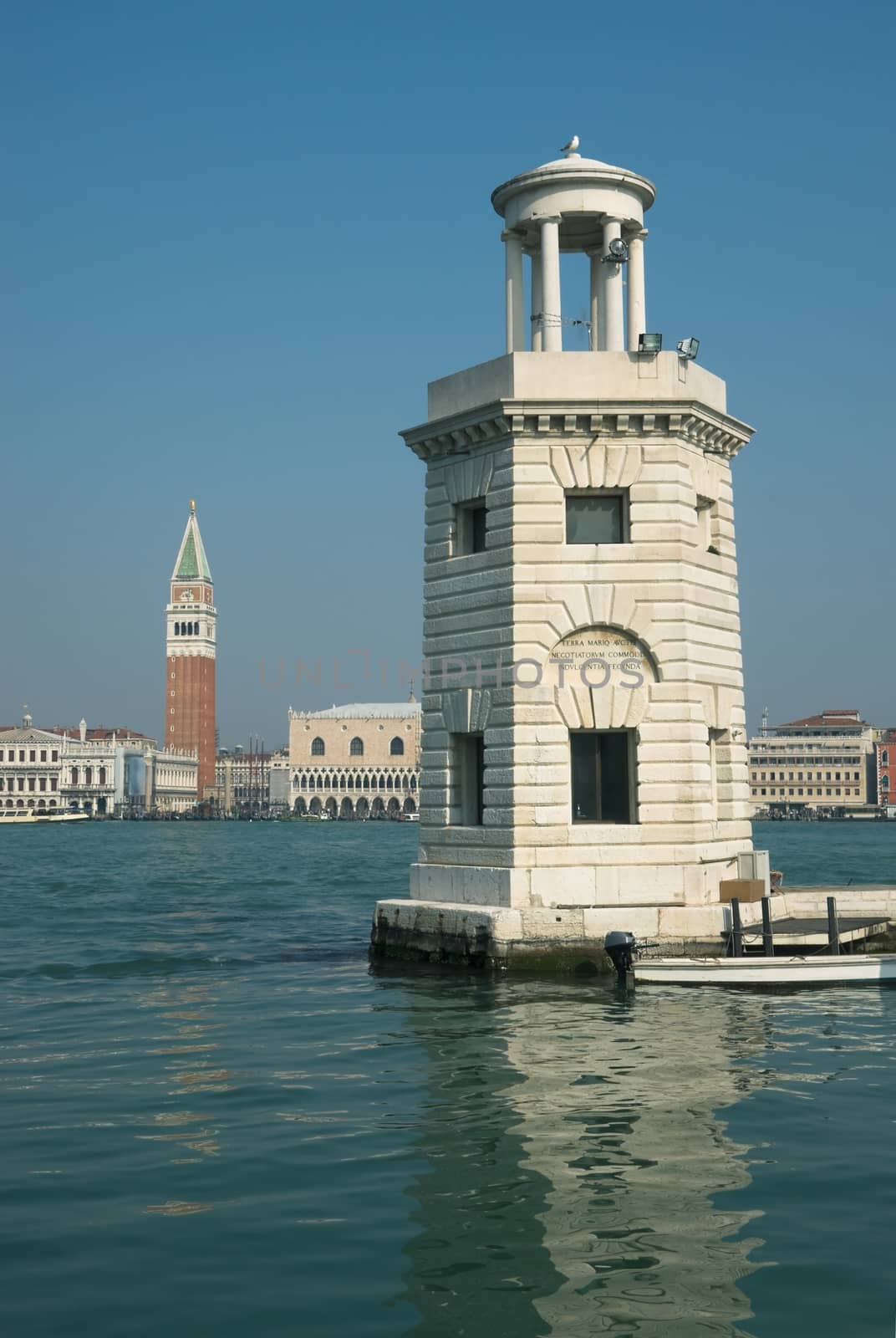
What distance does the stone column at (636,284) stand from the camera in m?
19.9

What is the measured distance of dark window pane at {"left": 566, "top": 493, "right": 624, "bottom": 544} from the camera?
18656mm

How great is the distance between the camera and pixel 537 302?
20.3 metres

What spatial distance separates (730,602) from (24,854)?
61.1m

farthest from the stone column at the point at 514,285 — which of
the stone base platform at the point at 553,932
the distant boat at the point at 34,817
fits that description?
the distant boat at the point at 34,817

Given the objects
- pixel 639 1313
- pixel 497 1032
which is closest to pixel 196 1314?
pixel 639 1313

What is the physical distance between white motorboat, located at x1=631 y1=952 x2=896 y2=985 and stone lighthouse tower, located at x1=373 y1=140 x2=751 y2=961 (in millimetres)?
912

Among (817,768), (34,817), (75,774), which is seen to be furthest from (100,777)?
(817,768)

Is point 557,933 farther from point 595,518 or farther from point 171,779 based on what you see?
point 171,779

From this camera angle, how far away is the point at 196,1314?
22.3ft

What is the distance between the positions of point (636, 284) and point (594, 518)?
4.00 metres

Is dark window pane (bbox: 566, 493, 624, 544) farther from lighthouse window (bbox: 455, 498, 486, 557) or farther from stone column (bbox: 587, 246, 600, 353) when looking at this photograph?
stone column (bbox: 587, 246, 600, 353)

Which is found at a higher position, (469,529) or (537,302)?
(537,302)

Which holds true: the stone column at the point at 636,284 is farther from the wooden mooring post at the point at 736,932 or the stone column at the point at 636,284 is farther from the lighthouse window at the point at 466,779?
the wooden mooring post at the point at 736,932

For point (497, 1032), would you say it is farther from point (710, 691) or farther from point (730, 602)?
point (730, 602)
